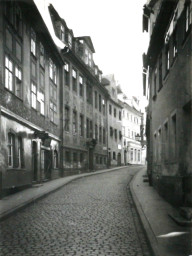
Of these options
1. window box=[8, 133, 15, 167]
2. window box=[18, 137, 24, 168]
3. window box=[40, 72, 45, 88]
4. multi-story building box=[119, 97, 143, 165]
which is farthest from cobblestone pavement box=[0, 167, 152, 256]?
multi-story building box=[119, 97, 143, 165]

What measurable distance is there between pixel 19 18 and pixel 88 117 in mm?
17547

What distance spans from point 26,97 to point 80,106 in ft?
45.0

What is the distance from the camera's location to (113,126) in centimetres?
4538

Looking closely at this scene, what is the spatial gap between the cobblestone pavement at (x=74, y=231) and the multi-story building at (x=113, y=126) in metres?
31.3

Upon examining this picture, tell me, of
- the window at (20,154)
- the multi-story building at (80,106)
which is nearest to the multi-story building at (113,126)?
the multi-story building at (80,106)

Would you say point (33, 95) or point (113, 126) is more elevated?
point (33, 95)

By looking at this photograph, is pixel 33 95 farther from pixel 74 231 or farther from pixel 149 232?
pixel 149 232

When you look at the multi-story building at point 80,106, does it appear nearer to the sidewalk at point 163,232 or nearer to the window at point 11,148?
the window at point 11,148

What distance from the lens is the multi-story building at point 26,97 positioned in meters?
14.2

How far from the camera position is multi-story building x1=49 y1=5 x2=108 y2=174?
1062 inches

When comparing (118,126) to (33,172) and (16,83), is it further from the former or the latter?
(16,83)

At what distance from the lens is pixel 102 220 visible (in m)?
9.05

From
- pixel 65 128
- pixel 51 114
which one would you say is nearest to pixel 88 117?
pixel 65 128

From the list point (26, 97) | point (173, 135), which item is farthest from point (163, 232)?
point (26, 97)
